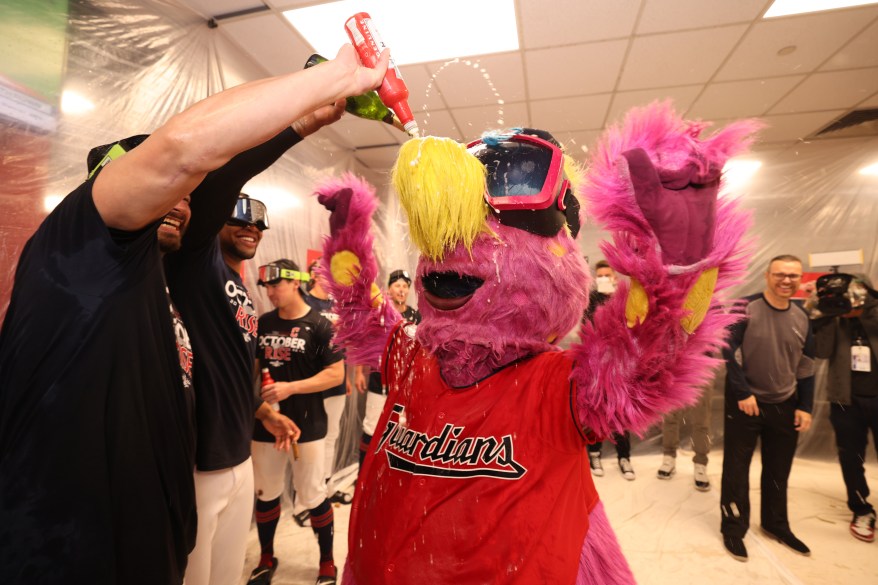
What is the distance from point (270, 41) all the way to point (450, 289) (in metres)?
2.52

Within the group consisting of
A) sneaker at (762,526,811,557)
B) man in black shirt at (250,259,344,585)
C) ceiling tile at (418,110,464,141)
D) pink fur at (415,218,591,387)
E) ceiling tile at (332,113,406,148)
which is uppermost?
ceiling tile at (418,110,464,141)

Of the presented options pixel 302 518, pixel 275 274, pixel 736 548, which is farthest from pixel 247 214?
pixel 736 548

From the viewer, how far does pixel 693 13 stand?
2346 mm

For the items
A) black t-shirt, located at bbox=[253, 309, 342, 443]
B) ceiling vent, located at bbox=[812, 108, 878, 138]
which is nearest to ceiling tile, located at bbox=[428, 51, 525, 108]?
black t-shirt, located at bbox=[253, 309, 342, 443]

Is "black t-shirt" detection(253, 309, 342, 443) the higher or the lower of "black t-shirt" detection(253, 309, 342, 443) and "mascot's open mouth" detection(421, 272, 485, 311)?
the lower

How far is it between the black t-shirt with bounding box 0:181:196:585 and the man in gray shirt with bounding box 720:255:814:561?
9.62 ft

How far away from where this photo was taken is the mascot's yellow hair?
813 mm

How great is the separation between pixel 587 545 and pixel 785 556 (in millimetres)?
2596

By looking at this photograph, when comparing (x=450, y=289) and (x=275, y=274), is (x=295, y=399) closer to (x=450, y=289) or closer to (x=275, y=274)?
(x=275, y=274)

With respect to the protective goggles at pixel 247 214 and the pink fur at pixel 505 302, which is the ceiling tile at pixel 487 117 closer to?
the protective goggles at pixel 247 214

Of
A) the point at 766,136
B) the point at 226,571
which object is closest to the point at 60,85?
the point at 226,571

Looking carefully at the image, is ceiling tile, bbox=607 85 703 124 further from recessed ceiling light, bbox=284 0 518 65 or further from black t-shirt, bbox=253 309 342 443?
black t-shirt, bbox=253 309 342 443

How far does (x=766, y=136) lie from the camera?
3.94 meters

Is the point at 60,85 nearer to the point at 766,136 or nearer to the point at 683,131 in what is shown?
the point at 683,131
